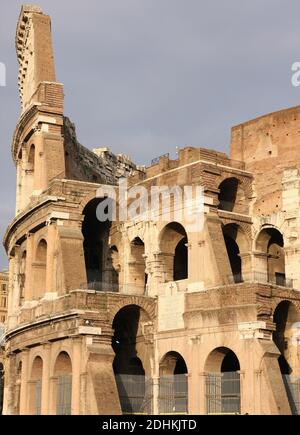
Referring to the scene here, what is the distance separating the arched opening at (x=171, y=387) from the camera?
30750mm

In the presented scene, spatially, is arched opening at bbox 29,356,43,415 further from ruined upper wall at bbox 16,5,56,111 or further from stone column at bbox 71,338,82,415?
ruined upper wall at bbox 16,5,56,111

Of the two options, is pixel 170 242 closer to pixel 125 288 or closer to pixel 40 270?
pixel 125 288

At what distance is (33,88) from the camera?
38875 millimetres

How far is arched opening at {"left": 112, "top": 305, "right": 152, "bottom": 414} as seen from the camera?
31.5 metres

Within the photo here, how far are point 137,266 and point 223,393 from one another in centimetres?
763

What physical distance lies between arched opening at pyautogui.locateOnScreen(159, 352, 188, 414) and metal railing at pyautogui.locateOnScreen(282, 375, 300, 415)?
3.67 m

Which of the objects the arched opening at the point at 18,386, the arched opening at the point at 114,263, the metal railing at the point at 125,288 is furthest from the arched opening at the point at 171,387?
the arched opening at the point at 18,386

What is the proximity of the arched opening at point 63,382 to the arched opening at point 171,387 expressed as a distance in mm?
→ 3447

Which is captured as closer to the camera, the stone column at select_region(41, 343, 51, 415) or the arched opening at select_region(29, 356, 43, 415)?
the stone column at select_region(41, 343, 51, 415)

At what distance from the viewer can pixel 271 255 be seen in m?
33.7

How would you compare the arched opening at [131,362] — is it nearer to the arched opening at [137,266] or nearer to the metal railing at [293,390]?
the arched opening at [137,266]

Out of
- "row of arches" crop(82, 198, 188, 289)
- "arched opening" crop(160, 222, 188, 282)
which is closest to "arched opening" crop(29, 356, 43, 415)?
"row of arches" crop(82, 198, 188, 289)

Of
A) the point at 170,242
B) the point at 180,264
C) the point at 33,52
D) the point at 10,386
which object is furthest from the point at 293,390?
the point at 33,52

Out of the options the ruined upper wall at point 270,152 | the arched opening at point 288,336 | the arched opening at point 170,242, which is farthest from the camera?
the arched opening at point 170,242
